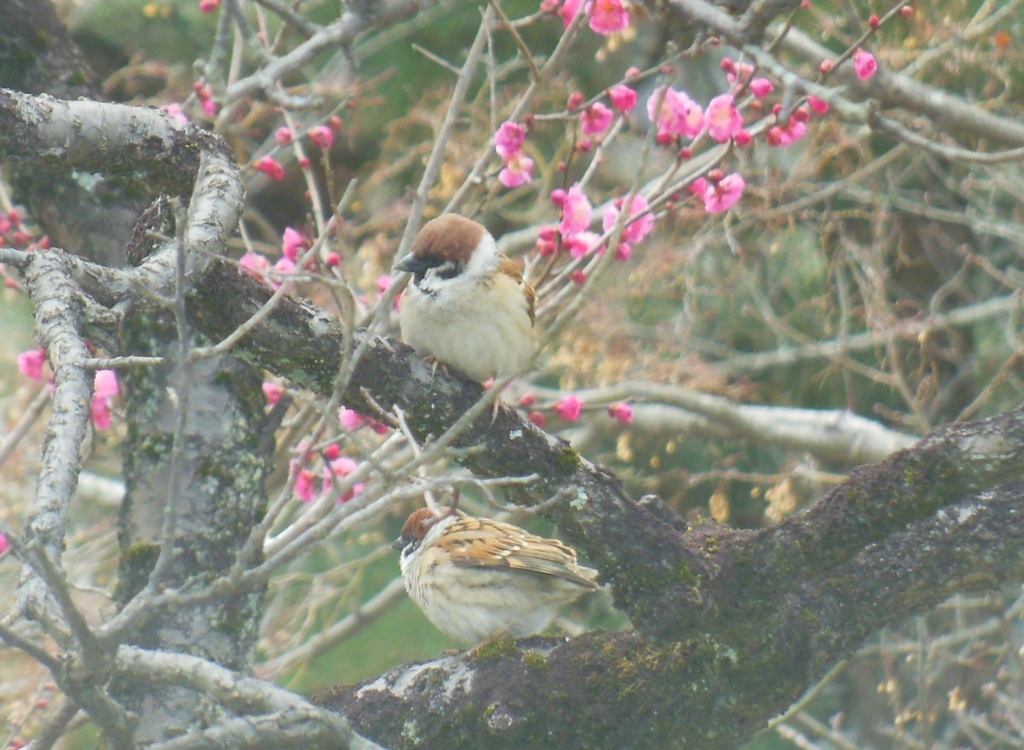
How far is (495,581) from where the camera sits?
3.69 meters

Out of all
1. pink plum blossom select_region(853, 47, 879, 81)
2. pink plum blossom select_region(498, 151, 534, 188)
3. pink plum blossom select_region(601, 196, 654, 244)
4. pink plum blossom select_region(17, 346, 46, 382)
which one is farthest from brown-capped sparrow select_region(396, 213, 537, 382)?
pink plum blossom select_region(17, 346, 46, 382)

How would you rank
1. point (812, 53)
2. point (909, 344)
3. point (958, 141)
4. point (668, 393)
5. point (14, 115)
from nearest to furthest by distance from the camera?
point (14, 115) → point (812, 53) → point (668, 393) → point (958, 141) → point (909, 344)

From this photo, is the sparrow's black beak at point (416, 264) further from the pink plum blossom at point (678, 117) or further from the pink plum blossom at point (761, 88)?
the pink plum blossom at point (761, 88)

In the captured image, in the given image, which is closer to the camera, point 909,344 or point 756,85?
point 756,85

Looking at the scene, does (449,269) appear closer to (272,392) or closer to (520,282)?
(520,282)

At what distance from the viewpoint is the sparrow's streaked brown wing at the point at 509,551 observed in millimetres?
3607

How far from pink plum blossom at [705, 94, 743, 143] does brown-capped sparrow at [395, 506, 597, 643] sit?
140cm

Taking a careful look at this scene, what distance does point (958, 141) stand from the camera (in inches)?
239

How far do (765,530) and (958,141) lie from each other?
4226 mm

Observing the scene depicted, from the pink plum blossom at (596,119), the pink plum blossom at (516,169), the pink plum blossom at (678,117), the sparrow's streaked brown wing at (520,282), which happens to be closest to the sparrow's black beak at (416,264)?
the sparrow's streaked brown wing at (520,282)

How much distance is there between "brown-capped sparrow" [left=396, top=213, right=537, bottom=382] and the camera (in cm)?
320

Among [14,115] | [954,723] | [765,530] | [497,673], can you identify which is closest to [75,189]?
[14,115]

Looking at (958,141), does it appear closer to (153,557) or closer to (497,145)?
(497,145)

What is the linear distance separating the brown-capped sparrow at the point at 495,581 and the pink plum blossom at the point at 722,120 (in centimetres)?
140
